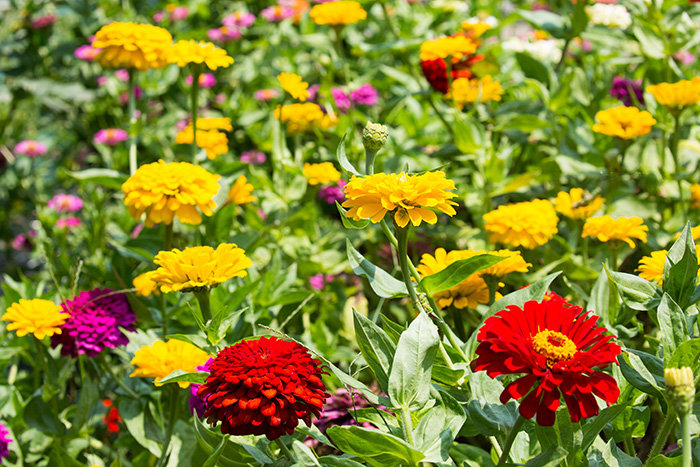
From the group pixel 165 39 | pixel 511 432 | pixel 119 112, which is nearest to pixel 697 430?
pixel 511 432

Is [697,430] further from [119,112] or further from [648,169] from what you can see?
[119,112]

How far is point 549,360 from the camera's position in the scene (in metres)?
0.63

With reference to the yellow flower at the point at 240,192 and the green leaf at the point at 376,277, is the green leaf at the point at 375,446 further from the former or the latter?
the yellow flower at the point at 240,192

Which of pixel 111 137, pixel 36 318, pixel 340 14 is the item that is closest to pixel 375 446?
pixel 36 318

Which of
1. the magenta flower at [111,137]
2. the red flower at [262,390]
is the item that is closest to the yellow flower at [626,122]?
the red flower at [262,390]

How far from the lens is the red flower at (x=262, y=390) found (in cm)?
69

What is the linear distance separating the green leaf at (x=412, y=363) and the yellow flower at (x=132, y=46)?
864mm

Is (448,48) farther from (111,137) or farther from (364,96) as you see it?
(111,137)

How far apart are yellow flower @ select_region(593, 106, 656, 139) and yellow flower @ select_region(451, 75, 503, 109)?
306 mm

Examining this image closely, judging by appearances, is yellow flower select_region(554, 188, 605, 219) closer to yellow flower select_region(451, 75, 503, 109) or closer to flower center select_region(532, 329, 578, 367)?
yellow flower select_region(451, 75, 503, 109)

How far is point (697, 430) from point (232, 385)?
1.79 feet

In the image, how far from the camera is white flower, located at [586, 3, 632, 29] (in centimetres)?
181

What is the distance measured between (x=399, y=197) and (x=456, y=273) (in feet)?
0.44

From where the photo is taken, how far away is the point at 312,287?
1.51 m
